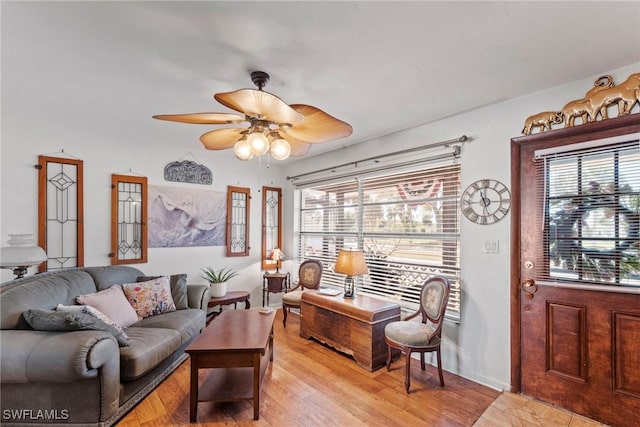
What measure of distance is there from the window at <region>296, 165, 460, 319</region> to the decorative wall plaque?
1774 mm

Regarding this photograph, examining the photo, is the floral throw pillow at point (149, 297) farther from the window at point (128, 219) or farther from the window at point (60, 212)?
the window at point (60, 212)

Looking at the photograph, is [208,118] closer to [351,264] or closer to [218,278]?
[351,264]

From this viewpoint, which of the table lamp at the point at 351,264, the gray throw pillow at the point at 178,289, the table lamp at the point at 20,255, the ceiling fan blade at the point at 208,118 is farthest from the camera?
the gray throw pillow at the point at 178,289

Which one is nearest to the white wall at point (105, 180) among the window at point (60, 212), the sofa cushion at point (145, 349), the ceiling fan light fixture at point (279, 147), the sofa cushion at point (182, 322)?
the window at point (60, 212)

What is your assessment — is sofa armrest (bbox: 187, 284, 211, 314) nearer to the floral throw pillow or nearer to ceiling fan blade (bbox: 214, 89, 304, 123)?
Result: the floral throw pillow

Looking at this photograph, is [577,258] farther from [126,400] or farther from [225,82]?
[126,400]

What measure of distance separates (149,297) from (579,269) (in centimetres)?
387

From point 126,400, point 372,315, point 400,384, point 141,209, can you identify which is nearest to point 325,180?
point 372,315

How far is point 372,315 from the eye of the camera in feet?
9.55

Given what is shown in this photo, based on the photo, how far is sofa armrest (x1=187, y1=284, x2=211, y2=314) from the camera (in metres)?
3.54

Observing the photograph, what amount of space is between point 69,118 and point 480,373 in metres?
4.67

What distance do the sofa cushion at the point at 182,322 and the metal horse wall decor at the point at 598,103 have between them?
3593mm

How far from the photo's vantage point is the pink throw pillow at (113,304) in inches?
106
